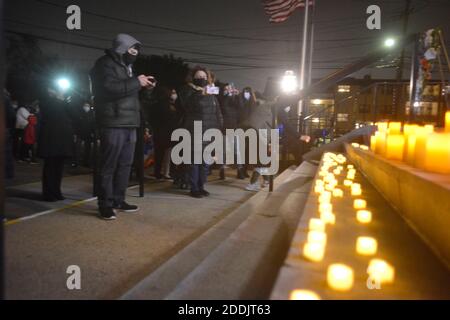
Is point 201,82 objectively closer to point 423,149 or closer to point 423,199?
point 423,149

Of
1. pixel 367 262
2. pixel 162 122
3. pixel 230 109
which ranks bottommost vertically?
pixel 367 262

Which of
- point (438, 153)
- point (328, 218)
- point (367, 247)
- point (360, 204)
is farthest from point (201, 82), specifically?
point (367, 247)

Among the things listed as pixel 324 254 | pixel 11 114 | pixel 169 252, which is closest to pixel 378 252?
pixel 324 254

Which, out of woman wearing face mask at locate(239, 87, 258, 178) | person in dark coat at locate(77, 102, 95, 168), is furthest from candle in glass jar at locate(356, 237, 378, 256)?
person in dark coat at locate(77, 102, 95, 168)

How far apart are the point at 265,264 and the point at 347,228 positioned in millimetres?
753

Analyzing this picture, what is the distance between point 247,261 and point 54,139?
422 centimetres

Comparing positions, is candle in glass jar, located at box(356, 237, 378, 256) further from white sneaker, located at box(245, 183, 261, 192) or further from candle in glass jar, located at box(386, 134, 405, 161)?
white sneaker, located at box(245, 183, 261, 192)

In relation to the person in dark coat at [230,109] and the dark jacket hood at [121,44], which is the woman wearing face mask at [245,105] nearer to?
the person in dark coat at [230,109]

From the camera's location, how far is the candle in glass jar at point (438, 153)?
9.53ft

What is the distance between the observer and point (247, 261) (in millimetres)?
2713

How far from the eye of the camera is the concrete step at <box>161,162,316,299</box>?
90.2 inches

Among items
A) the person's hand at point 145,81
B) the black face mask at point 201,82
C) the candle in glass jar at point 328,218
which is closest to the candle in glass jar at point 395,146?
the candle in glass jar at point 328,218

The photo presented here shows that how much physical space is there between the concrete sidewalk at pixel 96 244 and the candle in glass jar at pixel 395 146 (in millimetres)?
2150
